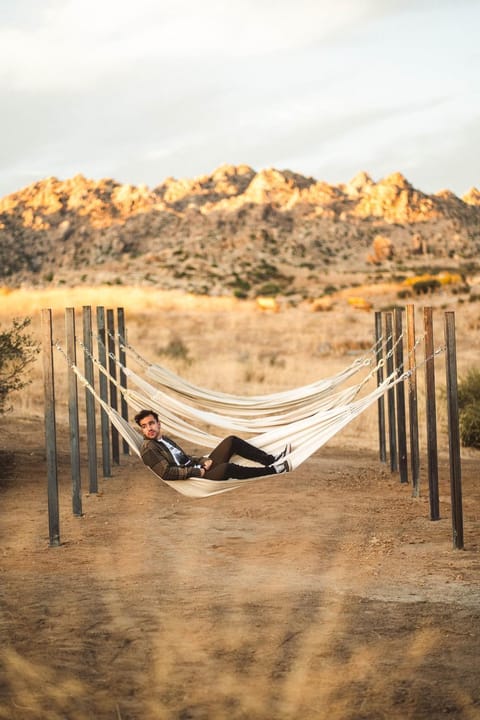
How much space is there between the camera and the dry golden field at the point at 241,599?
3.24m

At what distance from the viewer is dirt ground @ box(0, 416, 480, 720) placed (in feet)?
10.6

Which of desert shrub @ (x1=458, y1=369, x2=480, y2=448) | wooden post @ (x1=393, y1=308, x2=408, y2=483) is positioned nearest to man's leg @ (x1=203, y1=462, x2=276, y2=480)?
wooden post @ (x1=393, y1=308, x2=408, y2=483)

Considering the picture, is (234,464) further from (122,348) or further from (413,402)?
(122,348)

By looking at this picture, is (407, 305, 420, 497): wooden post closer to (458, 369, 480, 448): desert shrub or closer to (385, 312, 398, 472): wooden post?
(385, 312, 398, 472): wooden post

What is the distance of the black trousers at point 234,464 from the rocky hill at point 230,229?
33631 millimetres

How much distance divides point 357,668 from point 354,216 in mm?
57101

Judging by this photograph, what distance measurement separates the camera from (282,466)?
5848 millimetres

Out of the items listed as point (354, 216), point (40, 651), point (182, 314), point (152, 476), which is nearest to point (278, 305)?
point (182, 314)

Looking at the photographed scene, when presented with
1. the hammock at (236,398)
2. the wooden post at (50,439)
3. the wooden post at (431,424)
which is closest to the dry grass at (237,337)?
the hammock at (236,398)

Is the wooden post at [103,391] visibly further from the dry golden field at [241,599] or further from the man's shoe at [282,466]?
the man's shoe at [282,466]

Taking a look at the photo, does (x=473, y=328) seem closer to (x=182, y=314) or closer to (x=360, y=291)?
(x=182, y=314)

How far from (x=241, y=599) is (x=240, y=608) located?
0.50ft

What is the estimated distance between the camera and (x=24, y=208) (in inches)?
2405

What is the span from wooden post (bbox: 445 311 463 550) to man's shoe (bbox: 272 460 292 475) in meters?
1.05
